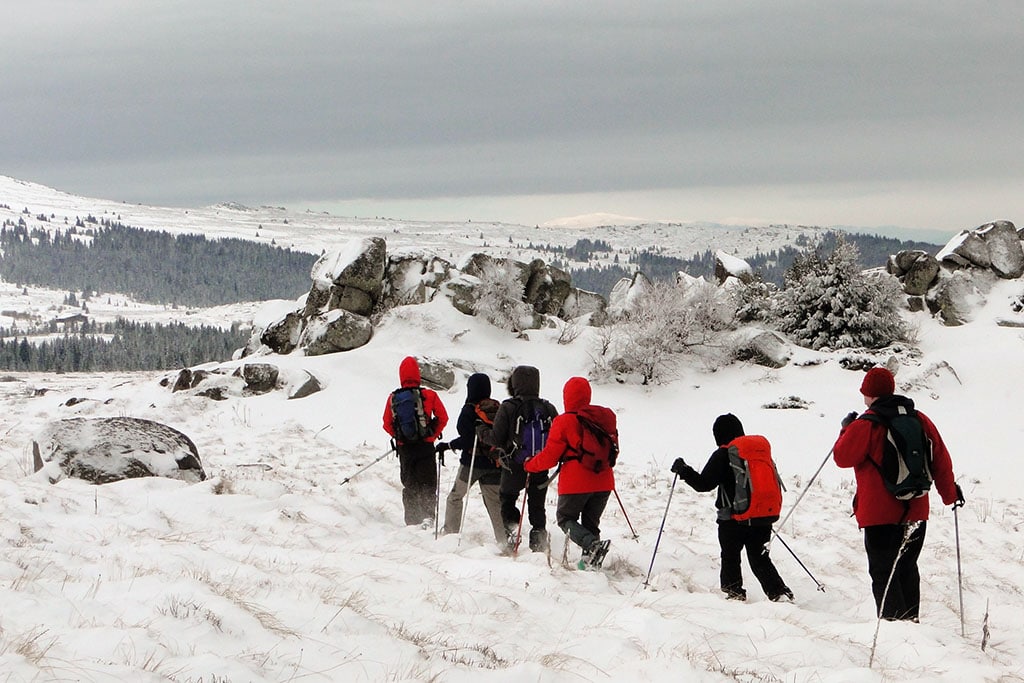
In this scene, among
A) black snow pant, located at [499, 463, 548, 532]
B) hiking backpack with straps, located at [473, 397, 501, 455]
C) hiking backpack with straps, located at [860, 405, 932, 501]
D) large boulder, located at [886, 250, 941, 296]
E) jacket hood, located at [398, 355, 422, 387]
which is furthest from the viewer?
large boulder, located at [886, 250, 941, 296]

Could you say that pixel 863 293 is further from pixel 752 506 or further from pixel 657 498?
pixel 752 506

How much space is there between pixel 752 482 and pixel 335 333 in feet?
82.6

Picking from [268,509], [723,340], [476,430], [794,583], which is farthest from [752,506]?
[723,340]

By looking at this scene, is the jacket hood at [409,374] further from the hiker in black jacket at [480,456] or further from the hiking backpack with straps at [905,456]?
the hiking backpack with straps at [905,456]

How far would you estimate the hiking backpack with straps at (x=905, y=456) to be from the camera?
20.6 ft

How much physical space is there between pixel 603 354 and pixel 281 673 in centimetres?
2684

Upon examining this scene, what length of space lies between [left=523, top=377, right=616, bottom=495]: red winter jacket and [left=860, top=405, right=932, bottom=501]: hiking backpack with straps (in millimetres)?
2631

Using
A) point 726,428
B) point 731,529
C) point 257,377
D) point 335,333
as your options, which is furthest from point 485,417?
point 335,333

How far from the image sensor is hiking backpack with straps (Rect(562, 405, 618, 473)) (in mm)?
7922

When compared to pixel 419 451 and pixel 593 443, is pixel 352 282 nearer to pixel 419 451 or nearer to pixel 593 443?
pixel 419 451

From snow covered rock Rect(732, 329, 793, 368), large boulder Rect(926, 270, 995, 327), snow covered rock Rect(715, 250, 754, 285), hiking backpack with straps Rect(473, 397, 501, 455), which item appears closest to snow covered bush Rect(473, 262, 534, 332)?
snow covered rock Rect(732, 329, 793, 368)

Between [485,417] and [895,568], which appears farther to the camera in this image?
[485,417]

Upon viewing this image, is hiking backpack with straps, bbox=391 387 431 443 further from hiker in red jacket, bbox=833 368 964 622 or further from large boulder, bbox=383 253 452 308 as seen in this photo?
large boulder, bbox=383 253 452 308

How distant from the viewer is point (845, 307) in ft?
97.8
